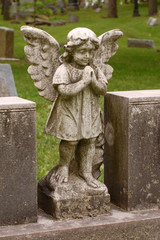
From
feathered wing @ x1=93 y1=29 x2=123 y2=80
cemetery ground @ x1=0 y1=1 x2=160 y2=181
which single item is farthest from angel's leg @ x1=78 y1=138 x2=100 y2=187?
cemetery ground @ x1=0 y1=1 x2=160 y2=181

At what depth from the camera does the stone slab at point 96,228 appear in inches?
172

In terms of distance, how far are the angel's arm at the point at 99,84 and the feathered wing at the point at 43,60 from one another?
387mm

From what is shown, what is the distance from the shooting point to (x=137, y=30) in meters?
28.1

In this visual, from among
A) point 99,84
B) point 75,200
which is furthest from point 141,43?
point 75,200

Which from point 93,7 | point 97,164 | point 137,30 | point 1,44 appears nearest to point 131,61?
point 1,44

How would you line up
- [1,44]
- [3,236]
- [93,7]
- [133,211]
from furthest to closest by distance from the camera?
[93,7] < [1,44] < [133,211] < [3,236]

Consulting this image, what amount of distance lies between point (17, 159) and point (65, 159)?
22.5 inches

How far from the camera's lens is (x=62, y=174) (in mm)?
4781

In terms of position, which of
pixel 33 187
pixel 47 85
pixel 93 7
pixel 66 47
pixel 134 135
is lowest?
pixel 33 187

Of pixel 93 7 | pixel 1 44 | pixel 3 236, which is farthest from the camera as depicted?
pixel 93 7

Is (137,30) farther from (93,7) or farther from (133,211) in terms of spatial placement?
(133,211)

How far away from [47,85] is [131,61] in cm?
1423

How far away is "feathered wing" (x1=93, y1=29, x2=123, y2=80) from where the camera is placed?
4879 mm

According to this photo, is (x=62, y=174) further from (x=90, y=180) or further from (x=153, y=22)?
(x=153, y=22)
